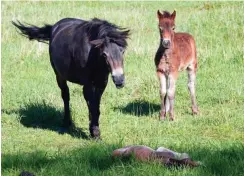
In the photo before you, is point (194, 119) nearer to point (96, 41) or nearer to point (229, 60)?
point (96, 41)

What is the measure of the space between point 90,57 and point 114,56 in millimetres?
706

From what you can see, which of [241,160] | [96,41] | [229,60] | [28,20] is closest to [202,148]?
[241,160]

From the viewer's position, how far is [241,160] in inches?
221

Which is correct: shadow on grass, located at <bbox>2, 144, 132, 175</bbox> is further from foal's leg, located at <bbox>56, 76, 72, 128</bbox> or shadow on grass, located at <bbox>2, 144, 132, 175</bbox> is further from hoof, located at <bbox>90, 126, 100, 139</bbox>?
foal's leg, located at <bbox>56, 76, 72, 128</bbox>

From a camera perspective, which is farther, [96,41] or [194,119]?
[194,119]

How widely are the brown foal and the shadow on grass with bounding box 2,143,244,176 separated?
2.69 m

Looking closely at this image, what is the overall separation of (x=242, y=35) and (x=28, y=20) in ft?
24.7

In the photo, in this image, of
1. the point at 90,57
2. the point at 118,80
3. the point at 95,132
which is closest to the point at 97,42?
the point at 90,57

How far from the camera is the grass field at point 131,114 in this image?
229 inches

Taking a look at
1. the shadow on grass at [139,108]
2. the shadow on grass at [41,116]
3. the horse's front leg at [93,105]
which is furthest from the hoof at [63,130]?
the shadow on grass at [139,108]

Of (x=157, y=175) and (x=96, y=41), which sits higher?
(x=96, y=41)

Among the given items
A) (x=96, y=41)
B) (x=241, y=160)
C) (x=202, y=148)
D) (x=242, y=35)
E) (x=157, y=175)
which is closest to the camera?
(x=157, y=175)

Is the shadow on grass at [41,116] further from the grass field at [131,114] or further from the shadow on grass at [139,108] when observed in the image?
the shadow on grass at [139,108]

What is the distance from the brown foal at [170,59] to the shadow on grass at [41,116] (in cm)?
166
